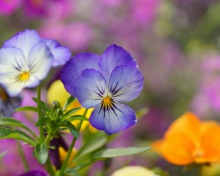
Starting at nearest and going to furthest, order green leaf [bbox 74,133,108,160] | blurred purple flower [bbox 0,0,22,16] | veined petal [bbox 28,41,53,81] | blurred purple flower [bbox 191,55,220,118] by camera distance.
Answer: veined petal [bbox 28,41,53,81], green leaf [bbox 74,133,108,160], blurred purple flower [bbox 0,0,22,16], blurred purple flower [bbox 191,55,220,118]

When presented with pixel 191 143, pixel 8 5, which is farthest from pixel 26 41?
pixel 8 5

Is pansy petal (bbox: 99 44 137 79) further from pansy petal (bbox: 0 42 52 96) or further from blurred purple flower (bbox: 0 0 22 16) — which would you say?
blurred purple flower (bbox: 0 0 22 16)

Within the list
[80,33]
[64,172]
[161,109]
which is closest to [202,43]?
[161,109]

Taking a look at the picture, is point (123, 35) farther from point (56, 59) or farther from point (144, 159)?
point (56, 59)

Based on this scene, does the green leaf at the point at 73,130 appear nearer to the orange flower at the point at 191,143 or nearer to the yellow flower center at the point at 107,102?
the yellow flower center at the point at 107,102

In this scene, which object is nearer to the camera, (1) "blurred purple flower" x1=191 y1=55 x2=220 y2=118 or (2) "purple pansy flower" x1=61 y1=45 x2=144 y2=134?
(2) "purple pansy flower" x1=61 y1=45 x2=144 y2=134

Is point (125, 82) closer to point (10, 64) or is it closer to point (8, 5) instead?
point (10, 64)

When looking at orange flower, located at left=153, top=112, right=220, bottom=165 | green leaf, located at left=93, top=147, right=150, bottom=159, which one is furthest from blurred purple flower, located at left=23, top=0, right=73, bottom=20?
green leaf, located at left=93, top=147, right=150, bottom=159
